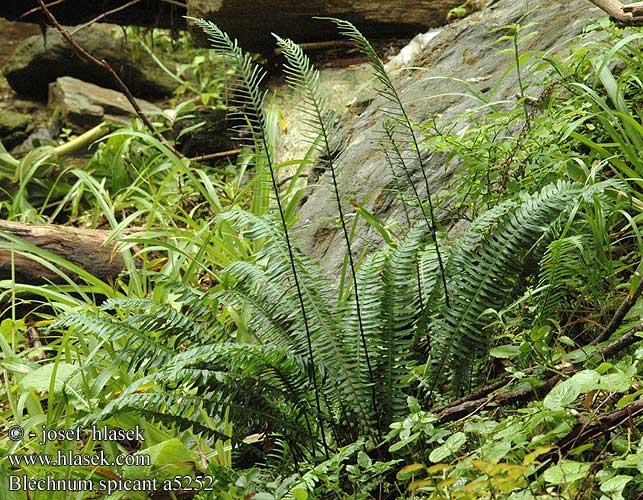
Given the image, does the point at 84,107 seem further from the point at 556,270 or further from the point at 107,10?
the point at 556,270

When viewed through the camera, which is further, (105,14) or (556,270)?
(105,14)

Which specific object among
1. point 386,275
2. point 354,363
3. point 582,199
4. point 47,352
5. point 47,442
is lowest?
point 47,352

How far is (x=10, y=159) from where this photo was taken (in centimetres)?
496

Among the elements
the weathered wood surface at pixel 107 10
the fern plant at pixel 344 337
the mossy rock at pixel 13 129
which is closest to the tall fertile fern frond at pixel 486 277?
the fern plant at pixel 344 337

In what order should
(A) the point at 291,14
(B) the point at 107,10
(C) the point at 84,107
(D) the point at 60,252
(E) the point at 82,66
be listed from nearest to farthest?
(D) the point at 60,252
(A) the point at 291,14
(B) the point at 107,10
(C) the point at 84,107
(E) the point at 82,66

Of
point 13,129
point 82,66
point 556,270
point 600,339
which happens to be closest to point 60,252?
point 556,270

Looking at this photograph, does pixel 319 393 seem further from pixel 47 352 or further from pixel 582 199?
pixel 47 352

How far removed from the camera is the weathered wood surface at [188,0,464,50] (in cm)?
452

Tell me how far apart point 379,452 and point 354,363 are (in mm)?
247

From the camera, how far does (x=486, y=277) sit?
1.94 m

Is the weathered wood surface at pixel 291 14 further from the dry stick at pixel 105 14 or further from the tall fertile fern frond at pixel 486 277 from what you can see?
the tall fertile fern frond at pixel 486 277

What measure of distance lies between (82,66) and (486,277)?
17.1 feet

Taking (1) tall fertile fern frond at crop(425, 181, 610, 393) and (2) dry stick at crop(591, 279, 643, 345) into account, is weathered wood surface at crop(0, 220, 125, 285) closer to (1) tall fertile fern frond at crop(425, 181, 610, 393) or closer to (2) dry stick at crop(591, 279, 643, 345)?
(1) tall fertile fern frond at crop(425, 181, 610, 393)

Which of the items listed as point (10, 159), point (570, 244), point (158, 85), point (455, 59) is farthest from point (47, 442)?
point (158, 85)
